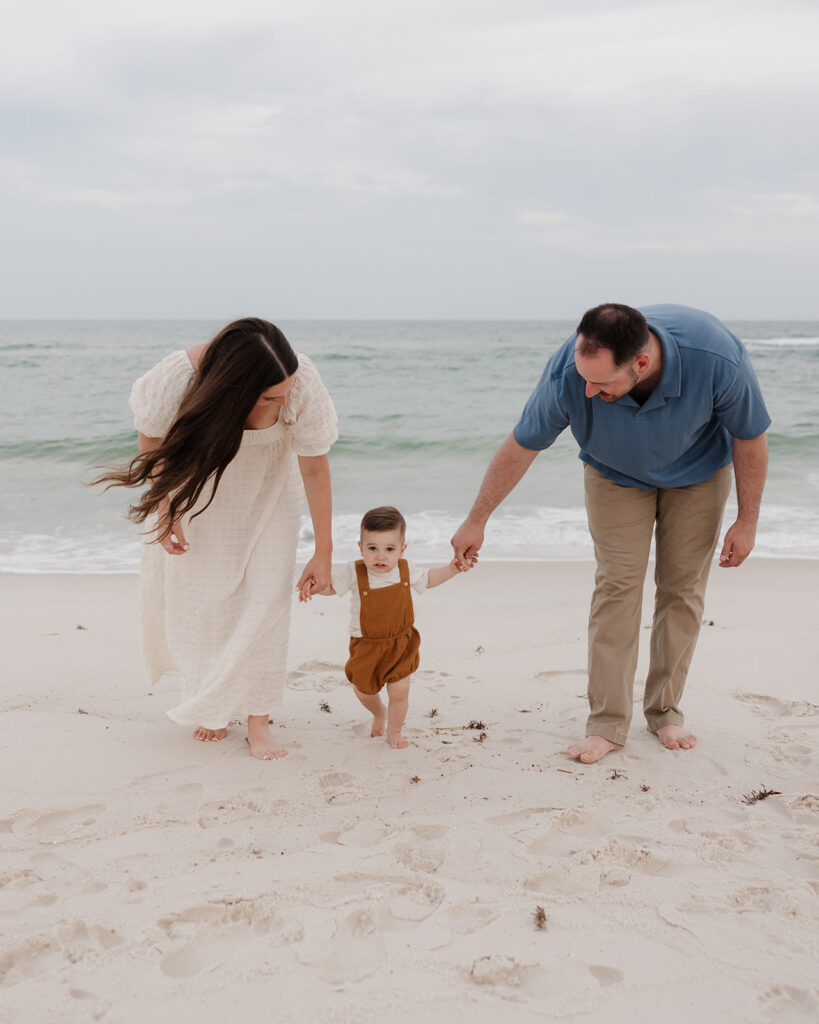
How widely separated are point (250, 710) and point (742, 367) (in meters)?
2.33

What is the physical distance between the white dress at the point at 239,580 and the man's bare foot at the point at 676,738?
1621 mm

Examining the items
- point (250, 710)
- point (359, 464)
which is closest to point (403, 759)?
point (250, 710)

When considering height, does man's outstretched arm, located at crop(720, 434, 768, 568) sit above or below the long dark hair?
below

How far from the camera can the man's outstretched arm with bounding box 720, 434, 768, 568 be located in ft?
10.9

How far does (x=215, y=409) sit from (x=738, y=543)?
2.07 metres

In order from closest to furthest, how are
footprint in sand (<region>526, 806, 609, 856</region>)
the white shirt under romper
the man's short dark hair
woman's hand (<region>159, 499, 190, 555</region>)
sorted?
footprint in sand (<region>526, 806, 609, 856</region>) → the man's short dark hair → woman's hand (<region>159, 499, 190, 555</region>) → the white shirt under romper

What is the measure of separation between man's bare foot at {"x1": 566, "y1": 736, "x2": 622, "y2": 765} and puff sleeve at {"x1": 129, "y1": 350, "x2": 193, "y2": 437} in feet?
6.65

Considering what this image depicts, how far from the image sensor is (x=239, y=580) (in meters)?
3.49

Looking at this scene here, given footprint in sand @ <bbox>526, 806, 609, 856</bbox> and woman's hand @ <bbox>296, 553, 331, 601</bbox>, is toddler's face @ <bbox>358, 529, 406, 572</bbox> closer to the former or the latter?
woman's hand @ <bbox>296, 553, 331, 601</bbox>

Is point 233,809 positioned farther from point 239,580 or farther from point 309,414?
Answer: point 309,414

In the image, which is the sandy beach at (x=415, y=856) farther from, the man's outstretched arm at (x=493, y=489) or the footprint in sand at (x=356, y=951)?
the man's outstretched arm at (x=493, y=489)

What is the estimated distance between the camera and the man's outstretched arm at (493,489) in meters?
3.51

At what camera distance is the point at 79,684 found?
4332 mm

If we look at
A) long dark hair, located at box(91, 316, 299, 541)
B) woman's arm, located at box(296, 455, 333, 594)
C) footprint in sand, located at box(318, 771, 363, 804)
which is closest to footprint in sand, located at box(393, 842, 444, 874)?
footprint in sand, located at box(318, 771, 363, 804)
